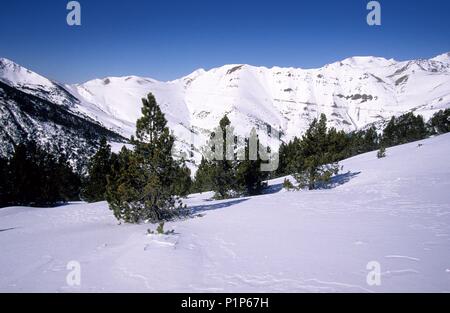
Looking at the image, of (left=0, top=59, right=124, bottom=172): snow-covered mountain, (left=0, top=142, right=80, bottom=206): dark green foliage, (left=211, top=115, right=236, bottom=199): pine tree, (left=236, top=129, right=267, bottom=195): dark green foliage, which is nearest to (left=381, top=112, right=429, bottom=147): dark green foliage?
(left=236, top=129, right=267, bottom=195): dark green foliage

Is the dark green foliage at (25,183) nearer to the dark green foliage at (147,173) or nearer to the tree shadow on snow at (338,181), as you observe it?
the dark green foliage at (147,173)

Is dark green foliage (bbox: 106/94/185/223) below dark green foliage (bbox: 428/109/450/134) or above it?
below

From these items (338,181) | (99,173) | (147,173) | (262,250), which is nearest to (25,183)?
(99,173)

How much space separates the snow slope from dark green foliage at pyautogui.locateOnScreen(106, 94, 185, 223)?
1.24 metres

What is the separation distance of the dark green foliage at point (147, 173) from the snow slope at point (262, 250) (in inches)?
48.9

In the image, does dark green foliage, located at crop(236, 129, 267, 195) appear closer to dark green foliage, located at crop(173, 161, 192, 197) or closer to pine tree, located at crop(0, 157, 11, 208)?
dark green foliage, located at crop(173, 161, 192, 197)

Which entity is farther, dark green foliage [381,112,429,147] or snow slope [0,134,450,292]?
dark green foliage [381,112,429,147]

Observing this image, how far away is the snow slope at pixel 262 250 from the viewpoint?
670 cm

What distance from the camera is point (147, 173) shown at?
48.7ft

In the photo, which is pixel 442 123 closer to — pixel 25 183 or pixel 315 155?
pixel 315 155

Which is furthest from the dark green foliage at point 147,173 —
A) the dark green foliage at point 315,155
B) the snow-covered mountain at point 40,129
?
the snow-covered mountain at point 40,129

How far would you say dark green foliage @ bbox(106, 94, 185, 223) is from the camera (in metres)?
14.6
